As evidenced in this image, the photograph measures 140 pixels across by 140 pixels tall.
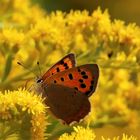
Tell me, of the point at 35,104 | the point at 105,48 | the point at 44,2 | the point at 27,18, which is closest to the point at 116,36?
the point at 105,48

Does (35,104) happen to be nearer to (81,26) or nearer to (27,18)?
(81,26)

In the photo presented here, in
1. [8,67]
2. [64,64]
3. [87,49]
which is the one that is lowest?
[64,64]

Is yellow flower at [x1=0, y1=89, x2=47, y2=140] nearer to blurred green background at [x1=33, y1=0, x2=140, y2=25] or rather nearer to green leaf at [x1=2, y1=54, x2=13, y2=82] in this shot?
green leaf at [x1=2, y1=54, x2=13, y2=82]

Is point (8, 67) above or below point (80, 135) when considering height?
above

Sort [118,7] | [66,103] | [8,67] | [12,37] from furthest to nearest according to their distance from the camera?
[118,7] → [12,37] → [8,67] → [66,103]

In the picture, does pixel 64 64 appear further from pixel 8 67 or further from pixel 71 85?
pixel 8 67

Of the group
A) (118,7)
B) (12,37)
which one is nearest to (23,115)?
(12,37)

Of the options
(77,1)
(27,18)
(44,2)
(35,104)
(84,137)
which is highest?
(77,1)
